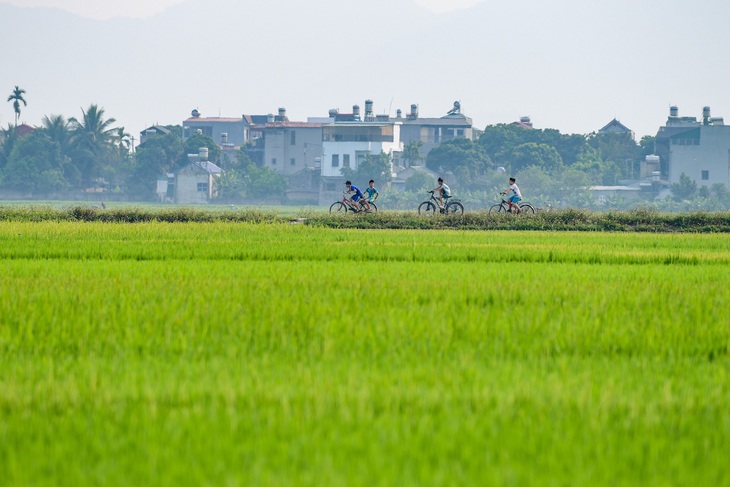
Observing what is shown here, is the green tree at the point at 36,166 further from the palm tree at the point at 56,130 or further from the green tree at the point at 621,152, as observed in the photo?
the green tree at the point at 621,152

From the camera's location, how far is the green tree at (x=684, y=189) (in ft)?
280

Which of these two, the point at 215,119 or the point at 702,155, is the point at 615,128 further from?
the point at 215,119

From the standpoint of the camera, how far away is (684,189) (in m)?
85.3

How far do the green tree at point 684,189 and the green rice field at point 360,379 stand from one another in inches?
2995

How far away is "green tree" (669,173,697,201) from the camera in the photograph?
85.3 m

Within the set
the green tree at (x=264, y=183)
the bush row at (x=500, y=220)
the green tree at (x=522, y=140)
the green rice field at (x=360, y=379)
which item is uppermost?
the green tree at (x=522, y=140)

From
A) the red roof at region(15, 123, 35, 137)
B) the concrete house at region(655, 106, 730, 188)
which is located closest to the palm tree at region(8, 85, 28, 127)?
the red roof at region(15, 123, 35, 137)

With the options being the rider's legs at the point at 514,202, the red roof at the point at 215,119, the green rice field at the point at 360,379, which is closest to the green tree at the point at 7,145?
the red roof at the point at 215,119

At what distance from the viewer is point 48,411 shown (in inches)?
209

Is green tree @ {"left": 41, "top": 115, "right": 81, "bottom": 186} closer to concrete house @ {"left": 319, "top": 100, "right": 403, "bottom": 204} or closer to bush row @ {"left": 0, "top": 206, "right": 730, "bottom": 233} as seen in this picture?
concrete house @ {"left": 319, "top": 100, "right": 403, "bottom": 204}

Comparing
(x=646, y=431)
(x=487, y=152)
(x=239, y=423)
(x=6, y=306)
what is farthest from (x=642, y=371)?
(x=487, y=152)

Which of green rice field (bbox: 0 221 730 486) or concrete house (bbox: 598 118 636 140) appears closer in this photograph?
green rice field (bbox: 0 221 730 486)

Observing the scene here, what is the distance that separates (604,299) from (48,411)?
18.5ft

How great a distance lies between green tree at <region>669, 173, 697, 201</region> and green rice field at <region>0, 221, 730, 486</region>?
76066 mm
